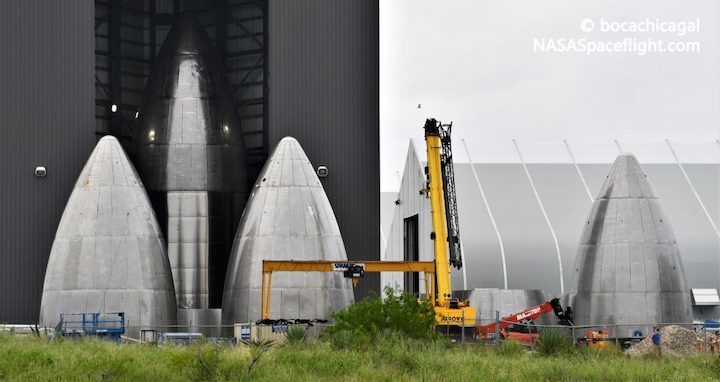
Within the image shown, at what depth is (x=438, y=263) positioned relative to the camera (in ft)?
232

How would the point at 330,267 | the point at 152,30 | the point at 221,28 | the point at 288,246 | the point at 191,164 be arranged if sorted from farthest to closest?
the point at 152,30
the point at 221,28
the point at 191,164
the point at 288,246
the point at 330,267

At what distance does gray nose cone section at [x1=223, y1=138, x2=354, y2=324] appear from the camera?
70.8 metres

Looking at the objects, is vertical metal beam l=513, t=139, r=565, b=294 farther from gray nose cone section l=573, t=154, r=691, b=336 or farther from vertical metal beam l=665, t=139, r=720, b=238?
vertical metal beam l=665, t=139, r=720, b=238

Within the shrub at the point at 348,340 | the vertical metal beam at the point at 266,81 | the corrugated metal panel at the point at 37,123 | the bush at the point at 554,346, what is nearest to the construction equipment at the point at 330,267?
the vertical metal beam at the point at 266,81

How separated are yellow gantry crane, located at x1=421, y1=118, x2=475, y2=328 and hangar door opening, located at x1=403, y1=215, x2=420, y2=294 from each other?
8660mm

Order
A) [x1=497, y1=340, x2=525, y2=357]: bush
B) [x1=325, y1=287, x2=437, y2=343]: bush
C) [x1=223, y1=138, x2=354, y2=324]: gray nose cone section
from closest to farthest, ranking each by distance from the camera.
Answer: [x1=497, y1=340, x2=525, y2=357]: bush < [x1=325, y1=287, x2=437, y2=343]: bush < [x1=223, y1=138, x2=354, y2=324]: gray nose cone section

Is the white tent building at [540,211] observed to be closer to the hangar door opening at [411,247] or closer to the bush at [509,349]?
the hangar door opening at [411,247]

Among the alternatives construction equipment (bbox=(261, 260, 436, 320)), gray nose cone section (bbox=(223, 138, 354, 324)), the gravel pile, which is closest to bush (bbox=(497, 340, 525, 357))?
the gravel pile

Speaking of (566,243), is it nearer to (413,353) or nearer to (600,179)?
(600,179)

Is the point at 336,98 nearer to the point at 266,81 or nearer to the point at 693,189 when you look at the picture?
the point at 266,81

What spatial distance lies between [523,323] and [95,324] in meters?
19.7

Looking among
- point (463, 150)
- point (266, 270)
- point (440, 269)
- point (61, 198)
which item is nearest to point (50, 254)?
point (61, 198)

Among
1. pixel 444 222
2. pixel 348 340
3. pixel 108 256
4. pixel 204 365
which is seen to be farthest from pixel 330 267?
pixel 204 365

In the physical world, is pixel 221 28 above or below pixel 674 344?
above
